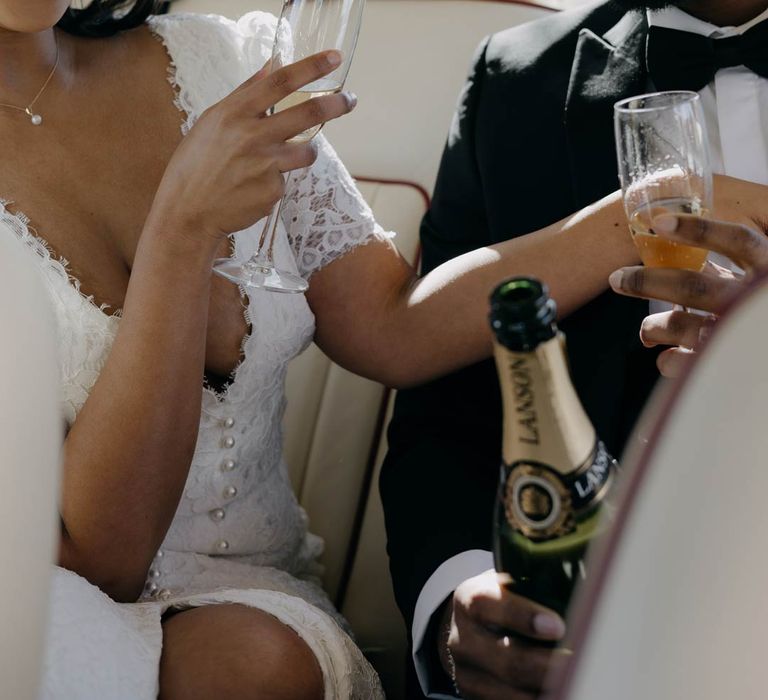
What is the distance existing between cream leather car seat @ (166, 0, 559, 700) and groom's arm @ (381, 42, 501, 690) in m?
0.15

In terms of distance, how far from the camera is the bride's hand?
0.92m

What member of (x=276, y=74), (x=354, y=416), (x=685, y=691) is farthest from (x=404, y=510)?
(x=685, y=691)

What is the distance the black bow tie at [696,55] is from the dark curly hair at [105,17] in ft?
2.00

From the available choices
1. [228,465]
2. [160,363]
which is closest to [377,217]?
[228,465]

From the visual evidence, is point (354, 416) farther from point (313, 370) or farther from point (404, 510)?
point (404, 510)

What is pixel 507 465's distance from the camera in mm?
650

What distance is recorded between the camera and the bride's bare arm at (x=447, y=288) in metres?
1.14

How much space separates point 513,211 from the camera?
4.48 ft

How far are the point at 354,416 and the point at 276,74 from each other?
A: 725 mm

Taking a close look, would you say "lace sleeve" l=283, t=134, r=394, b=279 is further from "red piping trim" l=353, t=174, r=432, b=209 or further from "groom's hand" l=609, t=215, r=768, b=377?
"groom's hand" l=609, t=215, r=768, b=377

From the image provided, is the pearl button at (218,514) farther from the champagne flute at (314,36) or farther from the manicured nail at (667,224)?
the manicured nail at (667,224)

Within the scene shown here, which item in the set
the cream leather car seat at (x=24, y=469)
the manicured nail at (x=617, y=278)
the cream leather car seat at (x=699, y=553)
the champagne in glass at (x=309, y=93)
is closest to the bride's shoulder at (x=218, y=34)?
the champagne in glass at (x=309, y=93)

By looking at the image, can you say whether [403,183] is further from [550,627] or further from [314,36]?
[550,627]

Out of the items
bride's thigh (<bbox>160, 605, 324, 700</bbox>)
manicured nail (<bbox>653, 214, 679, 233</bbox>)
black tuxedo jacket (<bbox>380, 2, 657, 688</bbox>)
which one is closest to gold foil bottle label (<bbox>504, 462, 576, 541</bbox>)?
manicured nail (<bbox>653, 214, 679, 233</bbox>)
